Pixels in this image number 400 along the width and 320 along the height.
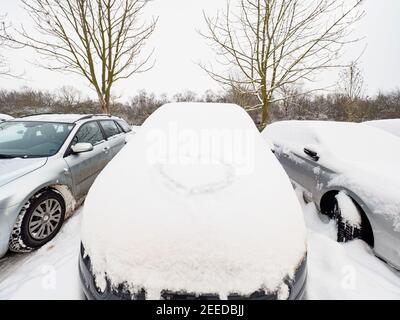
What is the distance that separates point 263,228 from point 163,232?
59 cm

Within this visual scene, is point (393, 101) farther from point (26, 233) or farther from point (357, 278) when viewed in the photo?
point (26, 233)

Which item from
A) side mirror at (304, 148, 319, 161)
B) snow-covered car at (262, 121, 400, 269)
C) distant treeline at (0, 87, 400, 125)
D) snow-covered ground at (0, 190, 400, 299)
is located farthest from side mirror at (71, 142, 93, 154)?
distant treeline at (0, 87, 400, 125)

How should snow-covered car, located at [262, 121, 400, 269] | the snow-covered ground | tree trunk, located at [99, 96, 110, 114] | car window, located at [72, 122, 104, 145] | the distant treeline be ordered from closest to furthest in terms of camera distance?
the snow-covered ground < snow-covered car, located at [262, 121, 400, 269] < car window, located at [72, 122, 104, 145] < tree trunk, located at [99, 96, 110, 114] < the distant treeline

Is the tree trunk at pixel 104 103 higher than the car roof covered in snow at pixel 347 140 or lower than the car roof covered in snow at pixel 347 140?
higher

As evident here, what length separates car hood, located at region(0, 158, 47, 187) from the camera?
7.14 ft

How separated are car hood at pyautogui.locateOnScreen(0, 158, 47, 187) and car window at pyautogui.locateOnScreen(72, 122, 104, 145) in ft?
2.18

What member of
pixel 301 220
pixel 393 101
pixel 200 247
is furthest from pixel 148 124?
pixel 393 101

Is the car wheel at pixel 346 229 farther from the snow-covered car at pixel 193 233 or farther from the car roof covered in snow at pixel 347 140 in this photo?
the snow-covered car at pixel 193 233

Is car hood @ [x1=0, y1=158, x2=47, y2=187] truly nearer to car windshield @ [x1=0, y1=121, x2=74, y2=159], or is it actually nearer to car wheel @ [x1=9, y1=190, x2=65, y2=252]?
car windshield @ [x1=0, y1=121, x2=74, y2=159]

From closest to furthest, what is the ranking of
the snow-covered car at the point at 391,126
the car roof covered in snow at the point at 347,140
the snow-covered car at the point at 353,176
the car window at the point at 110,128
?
the snow-covered car at the point at 353,176
the car roof covered in snow at the point at 347,140
the car window at the point at 110,128
the snow-covered car at the point at 391,126

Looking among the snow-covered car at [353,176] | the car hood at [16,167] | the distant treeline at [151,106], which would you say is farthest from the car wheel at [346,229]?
the distant treeline at [151,106]

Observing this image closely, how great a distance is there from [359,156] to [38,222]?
13.3ft

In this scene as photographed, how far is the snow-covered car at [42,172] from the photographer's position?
2.15m

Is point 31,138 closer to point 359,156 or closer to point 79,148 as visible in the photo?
point 79,148
